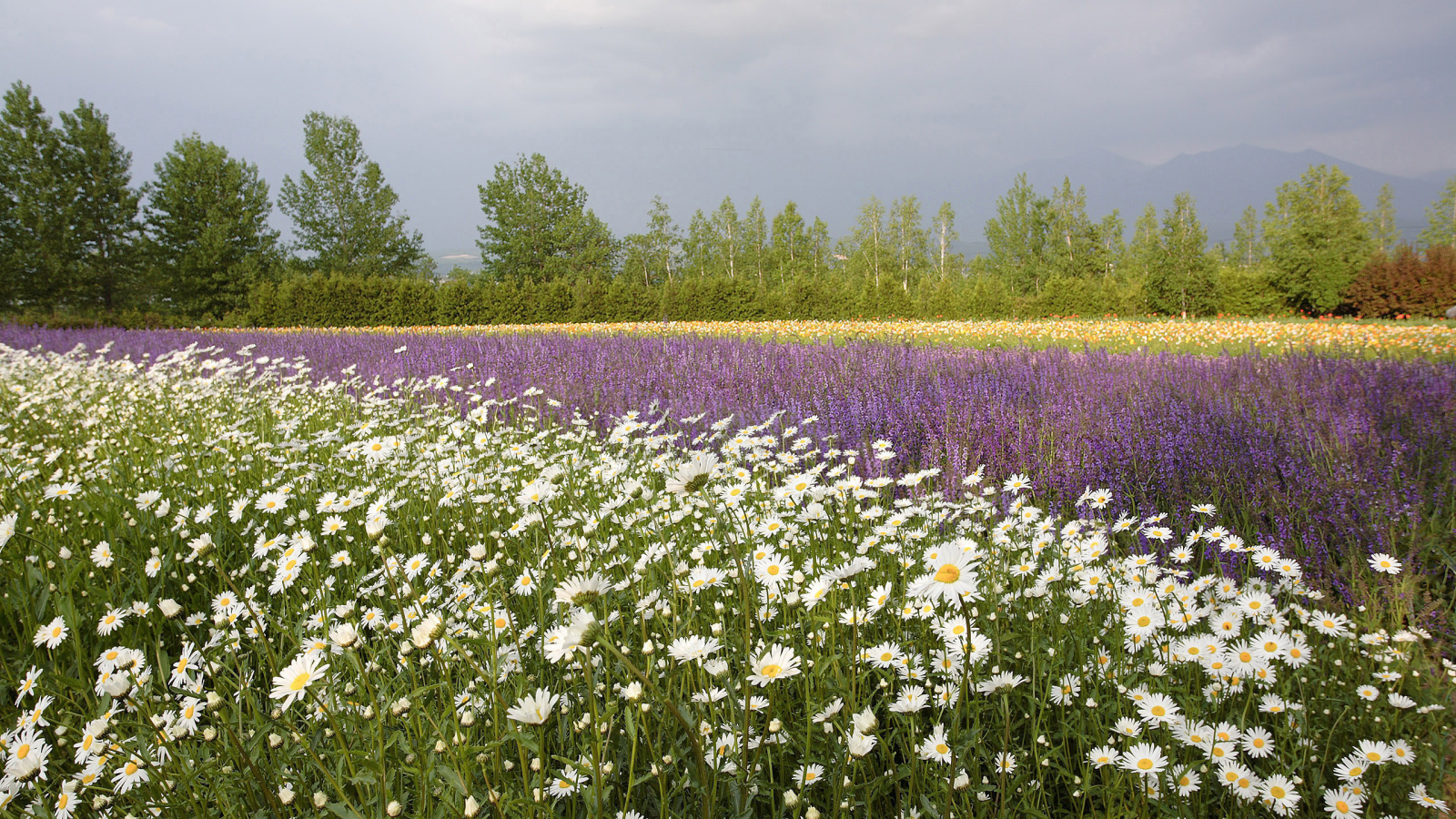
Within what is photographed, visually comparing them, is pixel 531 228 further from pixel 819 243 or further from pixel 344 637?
pixel 344 637

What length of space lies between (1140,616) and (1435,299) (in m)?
22.6

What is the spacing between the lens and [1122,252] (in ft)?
171

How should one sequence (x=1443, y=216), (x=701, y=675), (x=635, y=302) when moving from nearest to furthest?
(x=701, y=675)
(x=635, y=302)
(x=1443, y=216)

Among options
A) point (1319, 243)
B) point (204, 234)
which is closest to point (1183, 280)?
point (1319, 243)

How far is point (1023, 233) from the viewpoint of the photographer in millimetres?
44625

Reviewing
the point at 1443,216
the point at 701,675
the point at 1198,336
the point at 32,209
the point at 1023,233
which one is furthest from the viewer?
the point at 1443,216

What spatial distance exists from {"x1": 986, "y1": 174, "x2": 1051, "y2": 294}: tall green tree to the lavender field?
130 ft

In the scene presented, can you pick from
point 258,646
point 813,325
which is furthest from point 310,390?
point 813,325

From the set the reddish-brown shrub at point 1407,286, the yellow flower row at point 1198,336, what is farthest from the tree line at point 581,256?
the yellow flower row at point 1198,336

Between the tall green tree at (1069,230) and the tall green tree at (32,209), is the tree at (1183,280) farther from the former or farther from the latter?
the tall green tree at (32,209)

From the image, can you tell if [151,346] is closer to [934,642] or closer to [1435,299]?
[934,642]

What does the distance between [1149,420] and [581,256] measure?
46969mm

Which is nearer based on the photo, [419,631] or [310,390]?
[419,631]

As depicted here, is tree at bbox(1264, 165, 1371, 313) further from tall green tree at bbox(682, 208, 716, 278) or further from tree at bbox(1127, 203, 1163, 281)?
tall green tree at bbox(682, 208, 716, 278)
